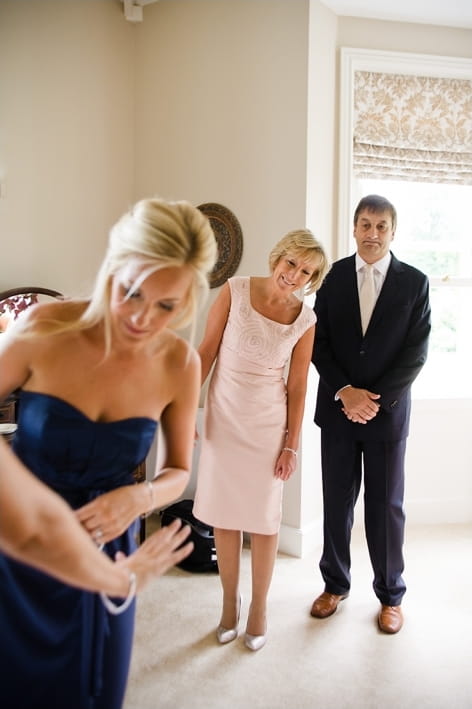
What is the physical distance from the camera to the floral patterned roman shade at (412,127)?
121 inches

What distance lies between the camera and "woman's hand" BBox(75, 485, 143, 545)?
0.86 meters

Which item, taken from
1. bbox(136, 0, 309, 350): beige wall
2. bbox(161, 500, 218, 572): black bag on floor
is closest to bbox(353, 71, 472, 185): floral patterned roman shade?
bbox(136, 0, 309, 350): beige wall

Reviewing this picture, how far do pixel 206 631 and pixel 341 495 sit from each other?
76 cm

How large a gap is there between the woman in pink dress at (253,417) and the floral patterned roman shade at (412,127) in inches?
55.5

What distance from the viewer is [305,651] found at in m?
2.07

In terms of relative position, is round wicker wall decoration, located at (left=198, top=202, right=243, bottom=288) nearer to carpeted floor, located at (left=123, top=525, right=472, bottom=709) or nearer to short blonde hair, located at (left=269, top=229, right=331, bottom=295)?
short blonde hair, located at (left=269, top=229, right=331, bottom=295)

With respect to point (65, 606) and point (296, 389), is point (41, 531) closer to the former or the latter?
point (65, 606)

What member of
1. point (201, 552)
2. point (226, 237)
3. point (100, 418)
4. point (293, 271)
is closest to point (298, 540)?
point (201, 552)

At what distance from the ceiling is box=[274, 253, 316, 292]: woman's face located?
1.73 metres

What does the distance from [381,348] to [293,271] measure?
54 centimetres

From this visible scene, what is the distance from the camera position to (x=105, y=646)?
3.00 feet

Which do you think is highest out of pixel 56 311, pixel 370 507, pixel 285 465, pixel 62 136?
pixel 62 136

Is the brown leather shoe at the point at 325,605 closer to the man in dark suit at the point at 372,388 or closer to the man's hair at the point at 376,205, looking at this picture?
the man in dark suit at the point at 372,388

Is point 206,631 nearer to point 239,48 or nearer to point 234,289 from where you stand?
point 234,289
